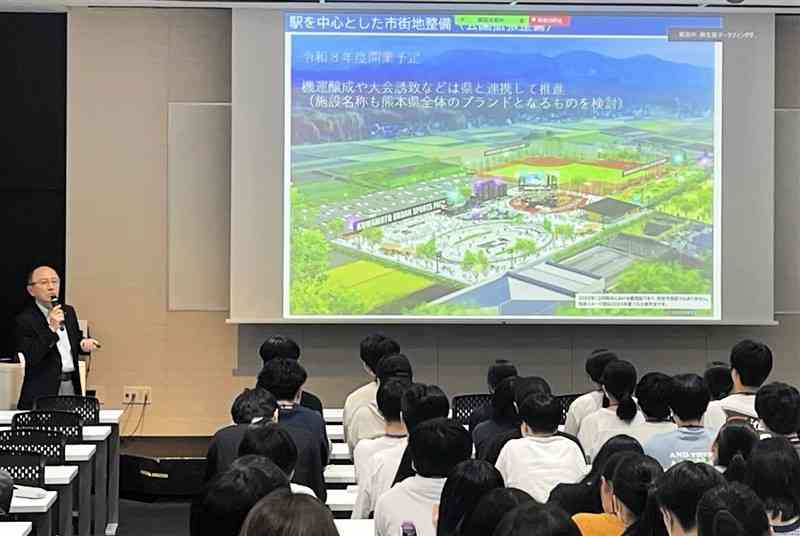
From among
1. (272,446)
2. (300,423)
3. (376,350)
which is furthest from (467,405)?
(272,446)

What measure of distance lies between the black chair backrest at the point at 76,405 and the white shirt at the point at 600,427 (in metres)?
2.58

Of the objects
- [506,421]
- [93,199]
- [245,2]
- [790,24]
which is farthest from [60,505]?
[790,24]

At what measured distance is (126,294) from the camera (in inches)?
310

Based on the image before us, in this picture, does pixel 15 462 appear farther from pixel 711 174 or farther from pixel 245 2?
pixel 711 174

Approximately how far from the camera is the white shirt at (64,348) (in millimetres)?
6551

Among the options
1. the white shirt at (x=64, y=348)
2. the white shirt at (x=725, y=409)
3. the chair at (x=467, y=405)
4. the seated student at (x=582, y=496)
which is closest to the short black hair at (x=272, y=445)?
the seated student at (x=582, y=496)

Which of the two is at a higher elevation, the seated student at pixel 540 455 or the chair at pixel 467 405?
the seated student at pixel 540 455

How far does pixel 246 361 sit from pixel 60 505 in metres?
3.18

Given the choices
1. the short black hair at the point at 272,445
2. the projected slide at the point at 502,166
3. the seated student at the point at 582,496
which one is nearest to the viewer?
the seated student at the point at 582,496

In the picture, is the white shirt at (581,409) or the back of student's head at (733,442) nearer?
the back of student's head at (733,442)

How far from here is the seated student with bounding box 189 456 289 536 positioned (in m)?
2.37

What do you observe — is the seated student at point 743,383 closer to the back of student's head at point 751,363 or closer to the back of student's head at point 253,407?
the back of student's head at point 751,363

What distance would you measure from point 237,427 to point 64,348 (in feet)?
9.39

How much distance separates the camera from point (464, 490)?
2.71 meters
